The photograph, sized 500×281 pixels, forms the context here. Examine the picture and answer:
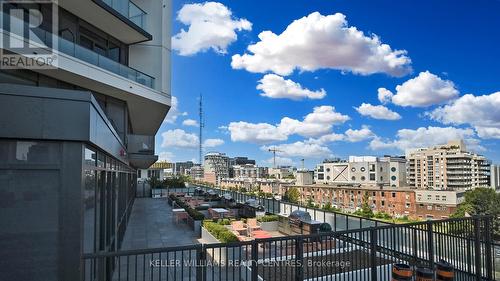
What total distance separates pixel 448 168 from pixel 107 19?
170 meters

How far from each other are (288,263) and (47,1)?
12.3 meters

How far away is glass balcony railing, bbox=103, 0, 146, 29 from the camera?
1468 centimetres

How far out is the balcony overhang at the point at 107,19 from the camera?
1319 cm

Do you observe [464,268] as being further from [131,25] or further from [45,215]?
[131,25]

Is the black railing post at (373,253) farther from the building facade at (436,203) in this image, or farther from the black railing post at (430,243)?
the building facade at (436,203)

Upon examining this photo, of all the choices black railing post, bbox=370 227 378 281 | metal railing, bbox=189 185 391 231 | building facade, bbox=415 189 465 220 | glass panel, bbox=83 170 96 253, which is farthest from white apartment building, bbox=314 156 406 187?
glass panel, bbox=83 170 96 253

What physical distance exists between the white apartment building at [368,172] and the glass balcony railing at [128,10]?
390 ft

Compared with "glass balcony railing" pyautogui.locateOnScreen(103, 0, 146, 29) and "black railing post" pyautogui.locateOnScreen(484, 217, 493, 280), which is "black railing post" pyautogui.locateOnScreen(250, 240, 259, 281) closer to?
"black railing post" pyautogui.locateOnScreen(484, 217, 493, 280)

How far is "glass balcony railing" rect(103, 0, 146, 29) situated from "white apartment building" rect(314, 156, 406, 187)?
119 m

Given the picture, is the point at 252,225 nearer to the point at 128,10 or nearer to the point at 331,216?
the point at 331,216

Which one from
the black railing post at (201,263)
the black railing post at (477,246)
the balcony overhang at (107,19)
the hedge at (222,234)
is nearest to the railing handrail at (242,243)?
the black railing post at (201,263)

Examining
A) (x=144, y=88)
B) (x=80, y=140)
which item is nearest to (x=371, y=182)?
(x=144, y=88)

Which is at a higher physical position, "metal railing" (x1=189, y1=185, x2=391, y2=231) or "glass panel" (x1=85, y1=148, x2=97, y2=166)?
"glass panel" (x1=85, y1=148, x2=97, y2=166)

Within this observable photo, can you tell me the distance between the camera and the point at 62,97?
14.1ft
